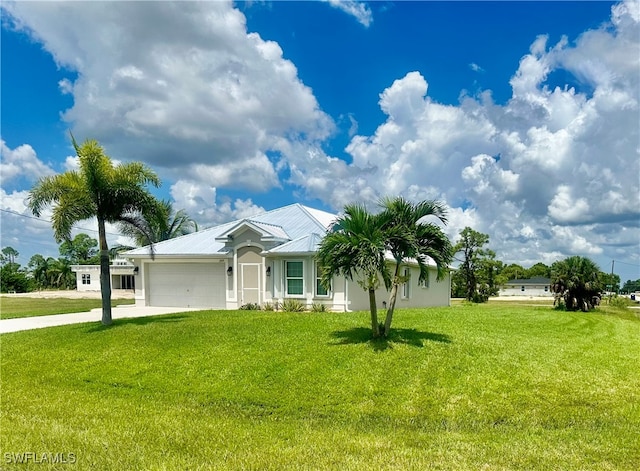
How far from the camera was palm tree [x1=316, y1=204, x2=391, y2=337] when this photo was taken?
390 inches

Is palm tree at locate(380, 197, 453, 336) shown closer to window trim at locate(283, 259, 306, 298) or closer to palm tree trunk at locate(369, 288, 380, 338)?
palm tree trunk at locate(369, 288, 380, 338)

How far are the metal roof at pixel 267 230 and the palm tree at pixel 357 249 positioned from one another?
33.2ft

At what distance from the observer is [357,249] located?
10.1 meters

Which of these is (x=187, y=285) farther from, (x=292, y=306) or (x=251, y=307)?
(x=292, y=306)

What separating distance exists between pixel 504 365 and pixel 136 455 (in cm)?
719

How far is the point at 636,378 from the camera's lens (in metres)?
9.19

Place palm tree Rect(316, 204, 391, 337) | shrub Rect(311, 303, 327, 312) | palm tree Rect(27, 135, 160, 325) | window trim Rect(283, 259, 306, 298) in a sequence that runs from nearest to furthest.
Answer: palm tree Rect(316, 204, 391, 337) → palm tree Rect(27, 135, 160, 325) → shrub Rect(311, 303, 327, 312) → window trim Rect(283, 259, 306, 298)

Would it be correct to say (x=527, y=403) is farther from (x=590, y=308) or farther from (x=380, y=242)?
(x=590, y=308)

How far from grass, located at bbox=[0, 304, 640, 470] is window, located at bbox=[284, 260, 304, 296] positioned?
20.4 ft

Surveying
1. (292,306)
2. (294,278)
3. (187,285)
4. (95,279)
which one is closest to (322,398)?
(292,306)

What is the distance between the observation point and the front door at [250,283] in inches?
822

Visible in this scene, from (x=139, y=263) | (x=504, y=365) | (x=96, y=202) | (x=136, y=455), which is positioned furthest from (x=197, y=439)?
(x=139, y=263)

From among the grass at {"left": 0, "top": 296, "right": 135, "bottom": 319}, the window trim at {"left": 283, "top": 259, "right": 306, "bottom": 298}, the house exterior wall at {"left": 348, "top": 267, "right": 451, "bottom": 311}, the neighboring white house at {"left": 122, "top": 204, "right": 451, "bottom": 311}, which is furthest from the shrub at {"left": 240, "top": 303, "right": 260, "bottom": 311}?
the grass at {"left": 0, "top": 296, "right": 135, "bottom": 319}

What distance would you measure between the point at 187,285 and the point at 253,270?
197 inches
